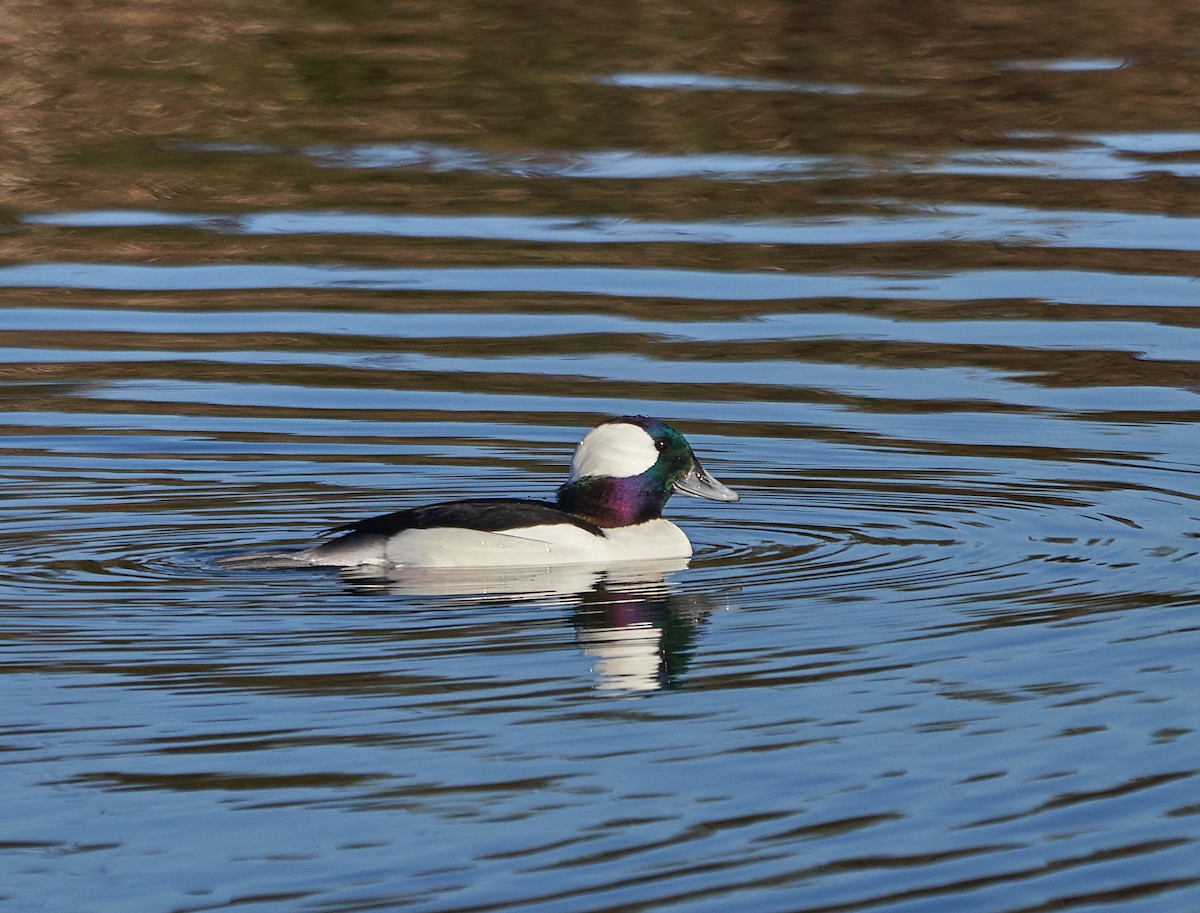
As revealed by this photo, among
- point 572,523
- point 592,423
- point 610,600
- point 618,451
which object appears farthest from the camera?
point 592,423

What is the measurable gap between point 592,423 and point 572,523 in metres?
2.63

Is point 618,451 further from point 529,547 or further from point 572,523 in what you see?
point 529,547

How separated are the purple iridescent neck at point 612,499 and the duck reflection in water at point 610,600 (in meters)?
0.35

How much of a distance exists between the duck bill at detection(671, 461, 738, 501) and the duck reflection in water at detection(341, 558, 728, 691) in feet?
1.63

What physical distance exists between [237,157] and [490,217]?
2538 millimetres

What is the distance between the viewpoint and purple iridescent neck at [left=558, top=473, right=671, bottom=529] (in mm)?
10273

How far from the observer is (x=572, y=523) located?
32.7ft

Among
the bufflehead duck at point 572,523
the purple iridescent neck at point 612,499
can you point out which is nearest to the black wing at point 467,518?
the bufflehead duck at point 572,523

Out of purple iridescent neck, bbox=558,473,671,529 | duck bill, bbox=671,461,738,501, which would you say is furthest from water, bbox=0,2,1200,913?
purple iridescent neck, bbox=558,473,671,529

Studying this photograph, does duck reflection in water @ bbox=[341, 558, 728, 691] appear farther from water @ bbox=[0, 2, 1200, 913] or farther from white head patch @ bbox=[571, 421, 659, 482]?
white head patch @ bbox=[571, 421, 659, 482]

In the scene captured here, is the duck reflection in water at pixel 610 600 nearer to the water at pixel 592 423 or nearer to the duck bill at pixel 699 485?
the water at pixel 592 423

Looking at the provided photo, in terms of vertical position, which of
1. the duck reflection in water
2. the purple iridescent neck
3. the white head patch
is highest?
the white head patch

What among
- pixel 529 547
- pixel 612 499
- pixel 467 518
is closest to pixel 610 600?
pixel 529 547

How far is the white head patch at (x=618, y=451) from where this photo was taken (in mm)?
10258
